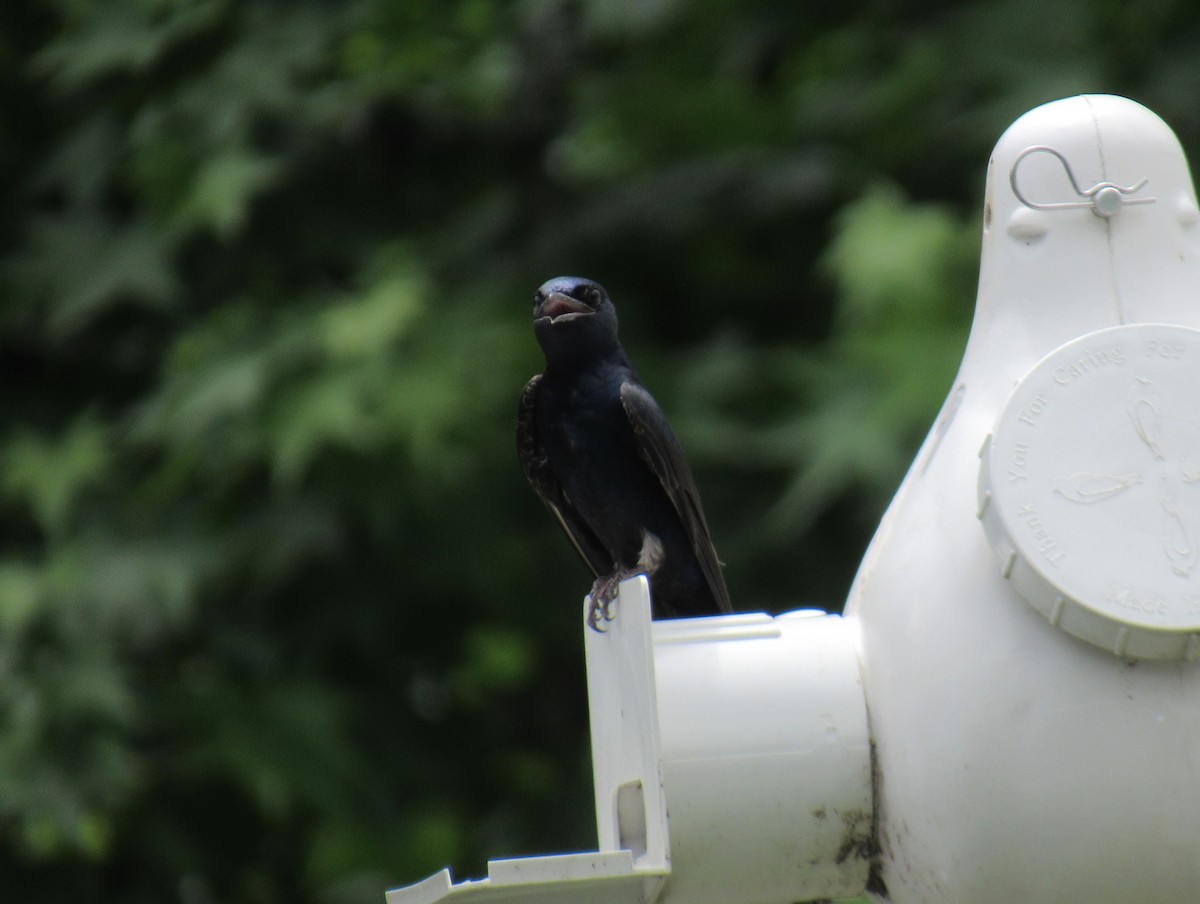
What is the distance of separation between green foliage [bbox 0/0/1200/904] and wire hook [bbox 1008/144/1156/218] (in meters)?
2.12

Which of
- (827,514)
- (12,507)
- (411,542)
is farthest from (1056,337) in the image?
(12,507)

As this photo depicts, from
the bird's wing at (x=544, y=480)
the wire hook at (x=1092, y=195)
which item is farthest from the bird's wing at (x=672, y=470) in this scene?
the wire hook at (x=1092, y=195)

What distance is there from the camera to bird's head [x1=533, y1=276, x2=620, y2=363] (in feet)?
9.19

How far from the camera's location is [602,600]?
7.80 feet

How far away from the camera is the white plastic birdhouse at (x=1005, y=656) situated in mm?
1562

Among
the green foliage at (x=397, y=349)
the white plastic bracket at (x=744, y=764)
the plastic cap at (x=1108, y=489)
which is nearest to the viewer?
the plastic cap at (x=1108, y=489)

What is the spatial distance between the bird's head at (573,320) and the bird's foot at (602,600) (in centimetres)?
39

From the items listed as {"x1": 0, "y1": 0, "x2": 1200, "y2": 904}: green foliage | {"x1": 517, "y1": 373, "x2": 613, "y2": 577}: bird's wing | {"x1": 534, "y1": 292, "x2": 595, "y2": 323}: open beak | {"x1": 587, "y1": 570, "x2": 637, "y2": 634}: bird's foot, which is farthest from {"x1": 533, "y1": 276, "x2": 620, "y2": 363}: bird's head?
{"x1": 0, "y1": 0, "x2": 1200, "y2": 904}: green foliage

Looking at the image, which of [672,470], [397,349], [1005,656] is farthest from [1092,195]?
[397,349]

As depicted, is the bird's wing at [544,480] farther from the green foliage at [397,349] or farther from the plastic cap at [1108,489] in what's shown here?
the plastic cap at [1108,489]

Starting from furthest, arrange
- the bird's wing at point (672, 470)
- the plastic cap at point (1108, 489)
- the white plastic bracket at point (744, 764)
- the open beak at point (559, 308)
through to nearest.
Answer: the open beak at point (559, 308)
the bird's wing at point (672, 470)
the white plastic bracket at point (744, 764)
the plastic cap at point (1108, 489)

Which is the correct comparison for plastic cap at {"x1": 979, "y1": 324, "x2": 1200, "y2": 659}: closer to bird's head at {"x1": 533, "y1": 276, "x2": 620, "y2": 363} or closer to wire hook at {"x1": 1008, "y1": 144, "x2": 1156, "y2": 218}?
wire hook at {"x1": 1008, "y1": 144, "x2": 1156, "y2": 218}

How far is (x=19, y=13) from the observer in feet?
17.9

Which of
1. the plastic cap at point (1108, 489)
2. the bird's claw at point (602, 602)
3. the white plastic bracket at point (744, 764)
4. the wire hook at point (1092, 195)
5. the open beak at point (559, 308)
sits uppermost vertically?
the open beak at point (559, 308)
